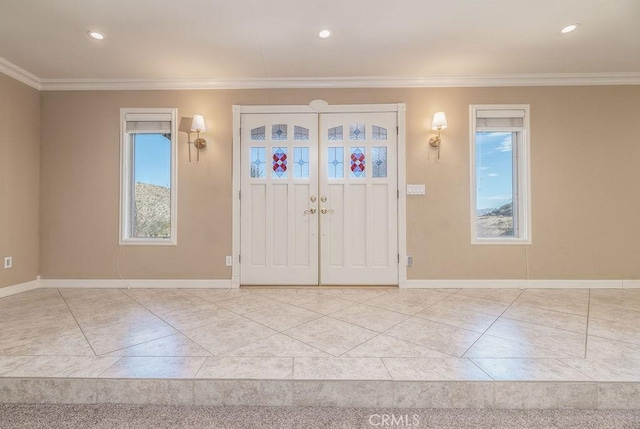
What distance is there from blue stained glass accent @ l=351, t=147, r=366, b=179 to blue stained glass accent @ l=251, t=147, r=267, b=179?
1.07 metres

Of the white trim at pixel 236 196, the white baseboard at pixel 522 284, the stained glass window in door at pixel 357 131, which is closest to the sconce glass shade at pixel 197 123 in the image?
the white trim at pixel 236 196

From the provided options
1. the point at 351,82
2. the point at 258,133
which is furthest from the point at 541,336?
the point at 258,133

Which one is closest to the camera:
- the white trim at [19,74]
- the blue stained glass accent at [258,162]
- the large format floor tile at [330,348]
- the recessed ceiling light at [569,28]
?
the large format floor tile at [330,348]

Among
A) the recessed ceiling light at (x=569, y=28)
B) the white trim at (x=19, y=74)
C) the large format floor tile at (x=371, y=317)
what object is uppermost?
the recessed ceiling light at (x=569, y=28)

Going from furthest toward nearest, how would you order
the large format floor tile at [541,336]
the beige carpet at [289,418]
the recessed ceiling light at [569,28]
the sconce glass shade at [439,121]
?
the sconce glass shade at [439,121] → the recessed ceiling light at [569,28] → the large format floor tile at [541,336] → the beige carpet at [289,418]

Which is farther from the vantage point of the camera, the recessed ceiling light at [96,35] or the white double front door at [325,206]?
the white double front door at [325,206]

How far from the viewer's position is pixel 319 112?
3.26m

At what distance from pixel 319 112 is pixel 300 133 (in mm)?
342

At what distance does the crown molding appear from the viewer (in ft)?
10.4

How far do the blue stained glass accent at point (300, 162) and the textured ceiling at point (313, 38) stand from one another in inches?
34.1

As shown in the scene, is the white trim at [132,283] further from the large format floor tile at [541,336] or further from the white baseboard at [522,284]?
the large format floor tile at [541,336]

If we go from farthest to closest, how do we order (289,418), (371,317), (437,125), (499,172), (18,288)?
(499,172)
(437,125)
(18,288)
(371,317)
(289,418)

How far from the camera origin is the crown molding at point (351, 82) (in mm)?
3156

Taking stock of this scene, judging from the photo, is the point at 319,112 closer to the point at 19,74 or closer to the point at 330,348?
the point at 330,348
